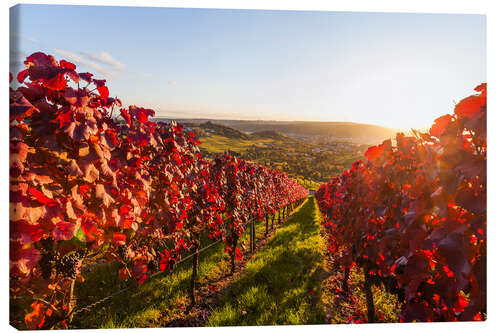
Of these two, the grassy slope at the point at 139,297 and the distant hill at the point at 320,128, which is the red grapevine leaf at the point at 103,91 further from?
the grassy slope at the point at 139,297

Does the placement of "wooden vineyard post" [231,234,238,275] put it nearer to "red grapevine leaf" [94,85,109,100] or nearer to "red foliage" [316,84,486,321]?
"red foliage" [316,84,486,321]

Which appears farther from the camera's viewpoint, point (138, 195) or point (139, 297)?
point (139, 297)

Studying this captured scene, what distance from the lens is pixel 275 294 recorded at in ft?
8.91

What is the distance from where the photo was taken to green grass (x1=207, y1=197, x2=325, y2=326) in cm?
231

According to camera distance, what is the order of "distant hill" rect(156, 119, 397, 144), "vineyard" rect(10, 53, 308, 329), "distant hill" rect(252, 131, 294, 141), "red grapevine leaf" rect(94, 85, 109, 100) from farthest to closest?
"distant hill" rect(252, 131, 294, 141) → "distant hill" rect(156, 119, 397, 144) → "red grapevine leaf" rect(94, 85, 109, 100) → "vineyard" rect(10, 53, 308, 329)

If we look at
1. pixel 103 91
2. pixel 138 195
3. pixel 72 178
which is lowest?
pixel 138 195

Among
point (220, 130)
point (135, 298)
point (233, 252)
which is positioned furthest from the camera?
point (233, 252)

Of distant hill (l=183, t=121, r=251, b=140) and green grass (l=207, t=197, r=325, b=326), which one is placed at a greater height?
distant hill (l=183, t=121, r=251, b=140)

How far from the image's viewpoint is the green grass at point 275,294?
91.0 inches

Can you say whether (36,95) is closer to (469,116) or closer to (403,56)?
(469,116)

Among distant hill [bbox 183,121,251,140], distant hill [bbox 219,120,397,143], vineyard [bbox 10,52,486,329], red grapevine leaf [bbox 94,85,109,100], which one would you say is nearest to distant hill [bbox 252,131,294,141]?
distant hill [bbox 183,121,251,140]

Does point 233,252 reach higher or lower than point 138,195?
lower

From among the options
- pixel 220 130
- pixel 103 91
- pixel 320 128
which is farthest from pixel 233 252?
pixel 103 91

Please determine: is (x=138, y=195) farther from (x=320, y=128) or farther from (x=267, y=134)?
(x=267, y=134)
